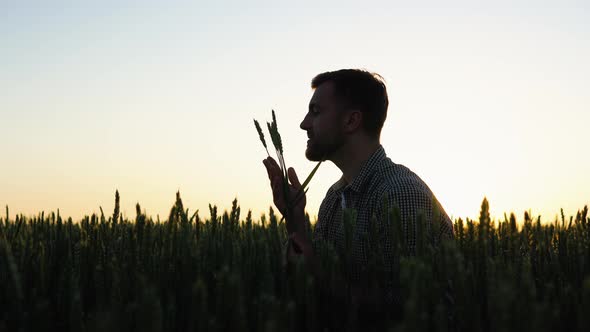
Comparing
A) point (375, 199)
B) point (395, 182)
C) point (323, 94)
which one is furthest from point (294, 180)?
point (323, 94)

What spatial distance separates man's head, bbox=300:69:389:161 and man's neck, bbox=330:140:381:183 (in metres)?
0.06

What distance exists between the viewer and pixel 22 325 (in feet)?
4.13

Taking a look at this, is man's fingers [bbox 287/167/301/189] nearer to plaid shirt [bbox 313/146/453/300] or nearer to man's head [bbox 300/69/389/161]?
plaid shirt [bbox 313/146/453/300]

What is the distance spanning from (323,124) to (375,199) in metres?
0.98

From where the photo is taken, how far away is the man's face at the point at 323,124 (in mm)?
4246

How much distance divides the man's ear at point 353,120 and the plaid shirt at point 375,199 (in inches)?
10.1

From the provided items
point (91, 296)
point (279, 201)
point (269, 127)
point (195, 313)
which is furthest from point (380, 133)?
point (195, 313)

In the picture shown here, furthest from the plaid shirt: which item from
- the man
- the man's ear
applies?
the man's ear

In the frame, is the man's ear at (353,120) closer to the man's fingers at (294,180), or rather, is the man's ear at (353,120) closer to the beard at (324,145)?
the beard at (324,145)

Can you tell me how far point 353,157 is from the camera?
4.20 m

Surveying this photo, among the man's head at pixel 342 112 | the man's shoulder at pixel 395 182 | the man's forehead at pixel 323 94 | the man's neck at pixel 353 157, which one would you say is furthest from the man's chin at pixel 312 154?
the man's shoulder at pixel 395 182

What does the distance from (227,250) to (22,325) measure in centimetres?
79

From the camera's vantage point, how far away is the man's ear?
4.28 metres

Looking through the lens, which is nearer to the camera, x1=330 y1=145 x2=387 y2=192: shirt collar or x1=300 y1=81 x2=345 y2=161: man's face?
x1=330 y1=145 x2=387 y2=192: shirt collar
